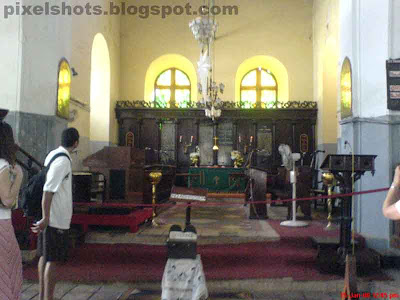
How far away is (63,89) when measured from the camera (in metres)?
6.86

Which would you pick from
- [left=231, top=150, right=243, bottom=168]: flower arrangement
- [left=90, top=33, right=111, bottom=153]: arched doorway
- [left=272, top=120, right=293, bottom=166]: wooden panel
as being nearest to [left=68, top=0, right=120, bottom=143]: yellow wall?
[left=90, top=33, right=111, bottom=153]: arched doorway

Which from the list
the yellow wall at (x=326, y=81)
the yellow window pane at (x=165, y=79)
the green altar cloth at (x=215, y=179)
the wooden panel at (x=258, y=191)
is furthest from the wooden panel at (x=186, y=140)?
the wooden panel at (x=258, y=191)

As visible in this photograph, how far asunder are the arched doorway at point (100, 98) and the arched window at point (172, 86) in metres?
2.30

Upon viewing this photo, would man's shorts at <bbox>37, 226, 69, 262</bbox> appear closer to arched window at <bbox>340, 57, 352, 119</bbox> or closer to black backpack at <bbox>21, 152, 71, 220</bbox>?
black backpack at <bbox>21, 152, 71, 220</bbox>

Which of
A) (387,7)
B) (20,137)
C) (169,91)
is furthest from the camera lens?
(169,91)

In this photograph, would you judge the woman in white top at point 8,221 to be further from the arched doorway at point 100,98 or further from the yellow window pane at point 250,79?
the yellow window pane at point 250,79

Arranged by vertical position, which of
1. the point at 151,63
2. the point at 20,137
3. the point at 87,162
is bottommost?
the point at 87,162

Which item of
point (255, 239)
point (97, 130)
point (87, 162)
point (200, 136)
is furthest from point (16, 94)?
point (200, 136)

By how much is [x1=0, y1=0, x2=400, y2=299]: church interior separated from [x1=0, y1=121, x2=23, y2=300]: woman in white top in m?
1.77

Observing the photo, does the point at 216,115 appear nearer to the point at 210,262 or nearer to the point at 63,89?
the point at 63,89

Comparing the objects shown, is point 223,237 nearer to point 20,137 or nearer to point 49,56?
point 20,137

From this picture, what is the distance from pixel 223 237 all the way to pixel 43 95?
376 centimetres

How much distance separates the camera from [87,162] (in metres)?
6.34

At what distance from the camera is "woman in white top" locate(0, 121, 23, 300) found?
2.38m
